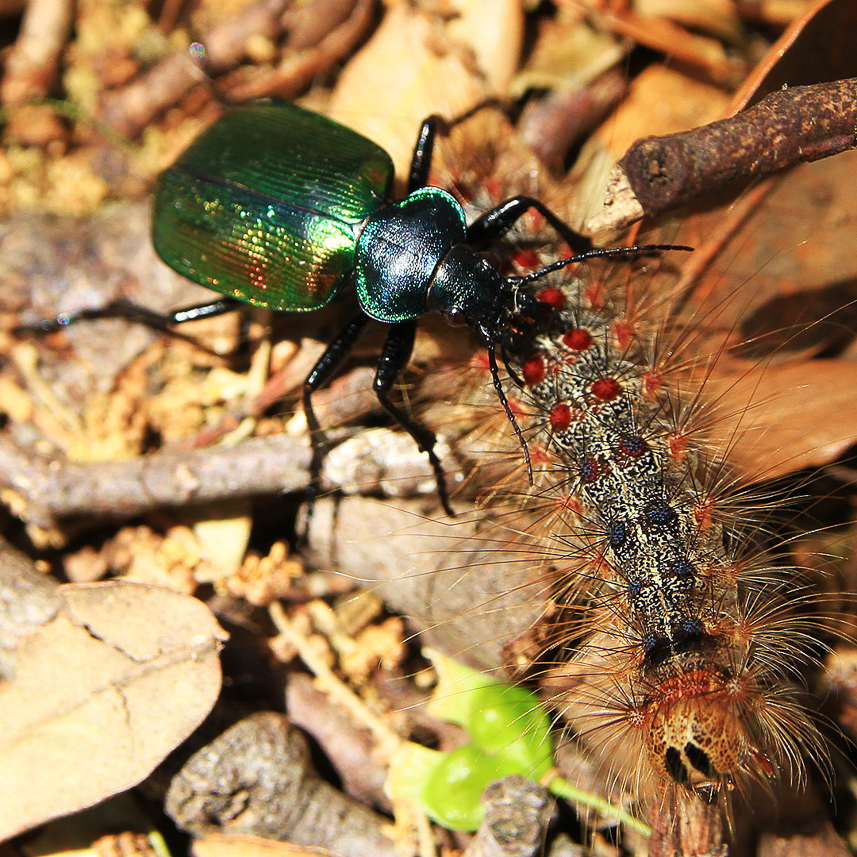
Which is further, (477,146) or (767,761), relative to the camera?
(477,146)

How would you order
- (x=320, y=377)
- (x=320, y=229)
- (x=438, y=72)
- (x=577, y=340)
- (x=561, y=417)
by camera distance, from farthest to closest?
(x=438, y=72), (x=320, y=229), (x=320, y=377), (x=577, y=340), (x=561, y=417)

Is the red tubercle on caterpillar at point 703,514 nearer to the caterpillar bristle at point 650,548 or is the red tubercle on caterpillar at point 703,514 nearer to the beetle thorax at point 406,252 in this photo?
the caterpillar bristle at point 650,548

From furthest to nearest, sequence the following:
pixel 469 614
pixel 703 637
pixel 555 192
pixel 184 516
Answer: pixel 555 192 → pixel 184 516 → pixel 469 614 → pixel 703 637

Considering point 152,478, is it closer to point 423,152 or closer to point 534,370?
point 534,370

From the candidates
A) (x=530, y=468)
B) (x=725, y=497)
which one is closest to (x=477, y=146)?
(x=530, y=468)

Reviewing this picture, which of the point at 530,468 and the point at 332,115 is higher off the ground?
the point at 332,115

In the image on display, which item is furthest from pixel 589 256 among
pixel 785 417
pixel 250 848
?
pixel 250 848

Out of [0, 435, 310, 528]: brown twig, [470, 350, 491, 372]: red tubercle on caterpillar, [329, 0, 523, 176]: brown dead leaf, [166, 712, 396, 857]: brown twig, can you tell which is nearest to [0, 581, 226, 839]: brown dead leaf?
[166, 712, 396, 857]: brown twig

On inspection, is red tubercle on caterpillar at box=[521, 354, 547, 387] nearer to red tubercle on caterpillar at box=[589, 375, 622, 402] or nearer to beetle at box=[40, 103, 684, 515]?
red tubercle on caterpillar at box=[589, 375, 622, 402]

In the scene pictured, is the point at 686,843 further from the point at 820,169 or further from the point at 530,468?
the point at 820,169
